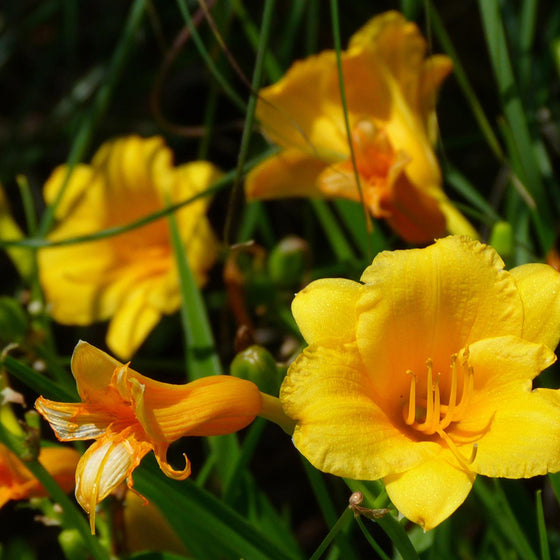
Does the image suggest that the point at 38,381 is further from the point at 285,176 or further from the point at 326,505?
the point at 285,176

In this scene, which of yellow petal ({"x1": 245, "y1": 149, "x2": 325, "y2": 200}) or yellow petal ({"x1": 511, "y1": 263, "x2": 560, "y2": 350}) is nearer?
yellow petal ({"x1": 511, "y1": 263, "x2": 560, "y2": 350})

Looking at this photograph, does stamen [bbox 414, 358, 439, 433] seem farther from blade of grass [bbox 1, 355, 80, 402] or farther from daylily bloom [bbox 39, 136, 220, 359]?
daylily bloom [bbox 39, 136, 220, 359]

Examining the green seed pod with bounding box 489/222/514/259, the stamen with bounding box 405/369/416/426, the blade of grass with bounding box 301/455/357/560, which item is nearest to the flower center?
the stamen with bounding box 405/369/416/426

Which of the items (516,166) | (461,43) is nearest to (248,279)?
(516,166)

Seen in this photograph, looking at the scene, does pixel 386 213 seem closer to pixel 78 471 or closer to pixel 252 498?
pixel 252 498

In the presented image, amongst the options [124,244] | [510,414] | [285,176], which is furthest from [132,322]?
[510,414]

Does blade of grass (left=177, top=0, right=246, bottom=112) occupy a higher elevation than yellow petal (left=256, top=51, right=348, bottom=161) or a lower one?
higher
